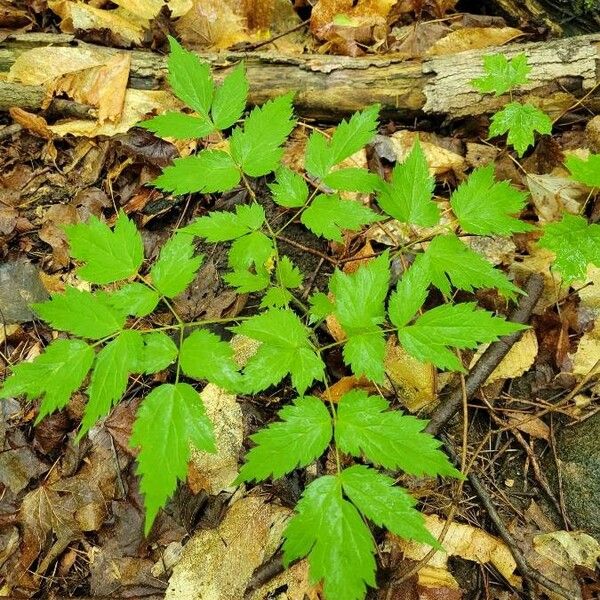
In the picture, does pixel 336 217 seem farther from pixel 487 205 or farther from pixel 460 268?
pixel 487 205

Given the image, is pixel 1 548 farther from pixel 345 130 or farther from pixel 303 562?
pixel 345 130

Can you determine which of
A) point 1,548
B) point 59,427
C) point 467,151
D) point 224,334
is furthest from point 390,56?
point 1,548

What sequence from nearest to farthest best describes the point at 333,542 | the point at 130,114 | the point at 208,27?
the point at 333,542
the point at 130,114
the point at 208,27

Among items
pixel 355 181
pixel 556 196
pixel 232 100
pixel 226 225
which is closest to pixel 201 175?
pixel 226 225

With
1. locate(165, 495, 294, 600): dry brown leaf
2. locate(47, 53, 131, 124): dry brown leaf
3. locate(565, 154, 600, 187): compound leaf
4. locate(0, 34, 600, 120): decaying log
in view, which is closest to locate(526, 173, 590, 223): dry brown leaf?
locate(565, 154, 600, 187): compound leaf

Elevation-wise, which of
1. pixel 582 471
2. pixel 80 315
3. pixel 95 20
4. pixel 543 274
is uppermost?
pixel 95 20

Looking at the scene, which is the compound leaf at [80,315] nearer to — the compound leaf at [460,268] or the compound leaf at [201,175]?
the compound leaf at [201,175]
